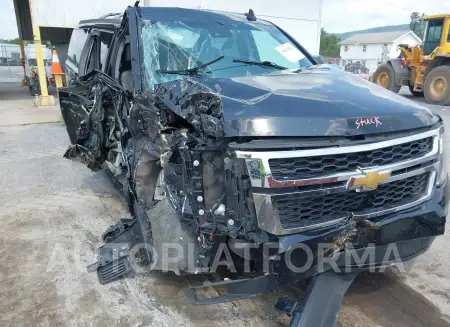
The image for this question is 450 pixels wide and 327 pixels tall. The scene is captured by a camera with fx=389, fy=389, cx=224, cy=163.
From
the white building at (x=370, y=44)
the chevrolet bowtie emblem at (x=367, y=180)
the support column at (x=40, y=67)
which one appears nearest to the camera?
the chevrolet bowtie emblem at (x=367, y=180)

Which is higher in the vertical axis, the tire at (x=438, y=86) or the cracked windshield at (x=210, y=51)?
the cracked windshield at (x=210, y=51)

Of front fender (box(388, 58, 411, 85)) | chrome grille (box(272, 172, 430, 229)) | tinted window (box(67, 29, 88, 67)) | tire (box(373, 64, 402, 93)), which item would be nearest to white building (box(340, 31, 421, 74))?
tire (box(373, 64, 402, 93))

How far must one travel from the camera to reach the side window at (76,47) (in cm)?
507

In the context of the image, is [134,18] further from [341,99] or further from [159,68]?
[341,99]

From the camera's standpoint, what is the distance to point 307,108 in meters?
2.21

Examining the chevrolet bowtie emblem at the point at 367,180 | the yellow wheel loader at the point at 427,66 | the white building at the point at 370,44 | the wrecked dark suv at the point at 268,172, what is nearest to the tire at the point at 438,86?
the yellow wheel loader at the point at 427,66

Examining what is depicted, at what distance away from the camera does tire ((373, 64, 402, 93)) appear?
14.5 metres

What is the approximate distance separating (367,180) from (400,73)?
1398 centimetres

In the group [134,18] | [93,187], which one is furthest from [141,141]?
[93,187]

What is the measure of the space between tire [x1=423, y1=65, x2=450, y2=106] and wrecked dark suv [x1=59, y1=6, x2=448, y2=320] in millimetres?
11626

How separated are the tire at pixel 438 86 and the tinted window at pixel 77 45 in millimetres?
11876

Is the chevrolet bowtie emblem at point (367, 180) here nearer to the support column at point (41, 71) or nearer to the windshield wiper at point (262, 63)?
the windshield wiper at point (262, 63)

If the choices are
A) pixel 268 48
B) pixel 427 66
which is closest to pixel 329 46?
pixel 427 66

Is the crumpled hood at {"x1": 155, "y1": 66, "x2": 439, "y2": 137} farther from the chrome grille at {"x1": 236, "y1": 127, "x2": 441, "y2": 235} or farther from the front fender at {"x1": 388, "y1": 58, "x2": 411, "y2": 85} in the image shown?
the front fender at {"x1": 388, "y1": 58, "x2": 411, "y2": 85}
